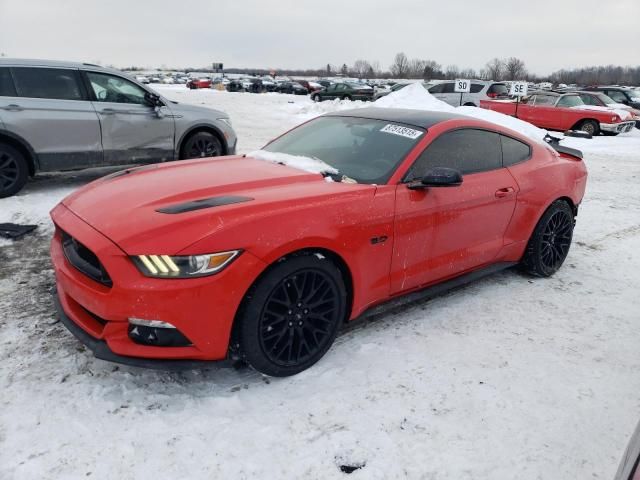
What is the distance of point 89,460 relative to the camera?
2.23 meters

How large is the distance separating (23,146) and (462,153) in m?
5.23

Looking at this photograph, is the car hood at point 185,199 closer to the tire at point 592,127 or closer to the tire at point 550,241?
the tire at point 550,241

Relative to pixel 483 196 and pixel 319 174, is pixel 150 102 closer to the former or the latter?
pixel 319 174

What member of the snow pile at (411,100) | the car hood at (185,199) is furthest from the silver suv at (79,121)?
the snow pile at (411,100)

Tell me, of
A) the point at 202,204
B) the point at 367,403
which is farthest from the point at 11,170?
the point at 367,403

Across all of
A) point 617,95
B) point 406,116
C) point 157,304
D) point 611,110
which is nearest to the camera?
point 157,304

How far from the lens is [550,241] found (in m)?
4.48

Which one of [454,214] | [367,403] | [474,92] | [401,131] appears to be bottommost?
[367,403]

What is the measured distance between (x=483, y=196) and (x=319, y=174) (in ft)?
4.20

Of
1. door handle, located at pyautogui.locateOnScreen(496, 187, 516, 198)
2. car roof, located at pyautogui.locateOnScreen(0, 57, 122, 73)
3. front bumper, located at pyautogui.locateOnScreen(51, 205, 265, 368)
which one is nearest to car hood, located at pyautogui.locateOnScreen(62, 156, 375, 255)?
front bumper, located at pyautogui.locateOnScreen(51, 205, 265, 368)

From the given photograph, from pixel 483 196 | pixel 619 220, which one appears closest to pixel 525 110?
pixel 619 220

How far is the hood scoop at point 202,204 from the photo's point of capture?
270 cm

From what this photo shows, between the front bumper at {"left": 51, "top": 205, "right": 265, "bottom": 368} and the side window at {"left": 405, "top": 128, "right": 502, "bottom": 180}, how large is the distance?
1.45 meters

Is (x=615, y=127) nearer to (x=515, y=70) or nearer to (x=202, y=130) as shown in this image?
(x=202, y=130)
